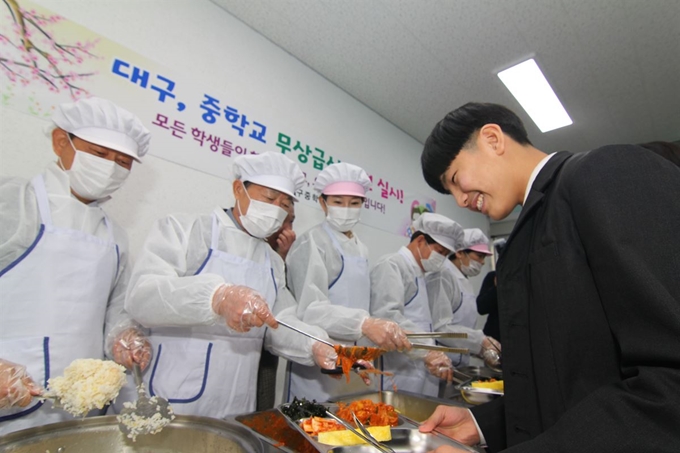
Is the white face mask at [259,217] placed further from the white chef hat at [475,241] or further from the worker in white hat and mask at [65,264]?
the white chef hat at [475,241]

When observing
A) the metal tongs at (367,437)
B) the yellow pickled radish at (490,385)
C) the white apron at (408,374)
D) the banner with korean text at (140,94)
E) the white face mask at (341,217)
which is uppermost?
the banner with korean text at (140,94)

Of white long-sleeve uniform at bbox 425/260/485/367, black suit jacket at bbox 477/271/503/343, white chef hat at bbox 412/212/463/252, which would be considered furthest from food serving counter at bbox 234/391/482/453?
black suit jacket at bbox 477/271/503/343

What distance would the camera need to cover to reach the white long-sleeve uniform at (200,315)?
53.4 inches

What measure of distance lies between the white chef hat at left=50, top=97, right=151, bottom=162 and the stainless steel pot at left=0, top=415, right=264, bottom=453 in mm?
1091

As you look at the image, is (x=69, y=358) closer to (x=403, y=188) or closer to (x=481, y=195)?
(x=481, y=195)

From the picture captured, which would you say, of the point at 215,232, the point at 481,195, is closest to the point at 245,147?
the point at 215,232

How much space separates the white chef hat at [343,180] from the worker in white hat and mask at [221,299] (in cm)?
53

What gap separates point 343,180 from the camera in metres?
2.51

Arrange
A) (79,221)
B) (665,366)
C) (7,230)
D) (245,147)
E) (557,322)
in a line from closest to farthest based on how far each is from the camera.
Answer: (665,366) < (557,322) < (7,230) < (79,221) < (245,147)

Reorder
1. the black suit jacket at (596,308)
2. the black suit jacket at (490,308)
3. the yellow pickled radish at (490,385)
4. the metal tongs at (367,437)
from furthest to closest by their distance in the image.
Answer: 1. the black suit jacket at (490,308)
2. the yellow pickled radish at (490,385)
3. the metal tongs at (367,437)
4. the black suit jacket at (596,308)

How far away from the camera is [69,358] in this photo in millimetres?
1312

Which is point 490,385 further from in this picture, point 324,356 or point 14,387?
point 14,387

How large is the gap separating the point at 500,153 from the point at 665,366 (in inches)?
27.0

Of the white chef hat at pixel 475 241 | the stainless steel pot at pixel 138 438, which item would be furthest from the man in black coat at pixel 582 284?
the white chef hat at pixel 475 241
